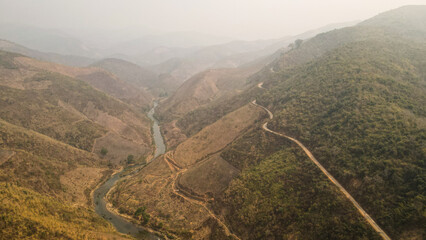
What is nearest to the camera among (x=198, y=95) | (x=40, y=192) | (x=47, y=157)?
(x=40, y=192)

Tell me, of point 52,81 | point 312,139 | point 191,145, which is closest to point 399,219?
point 312,139

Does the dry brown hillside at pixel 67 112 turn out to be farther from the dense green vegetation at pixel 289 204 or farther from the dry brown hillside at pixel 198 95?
the dense green vegetation at pixel 289 204

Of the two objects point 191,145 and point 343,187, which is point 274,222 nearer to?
point 343,187

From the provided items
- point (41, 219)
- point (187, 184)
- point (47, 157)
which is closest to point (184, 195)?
point (187, 184)

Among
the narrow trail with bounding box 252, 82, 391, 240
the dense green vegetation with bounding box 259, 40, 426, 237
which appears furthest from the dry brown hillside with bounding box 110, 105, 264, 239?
the dense green vegetation with bounding box 259, 40, 426, 237

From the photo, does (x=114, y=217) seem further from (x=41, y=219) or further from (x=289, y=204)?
(x=289, y=204)

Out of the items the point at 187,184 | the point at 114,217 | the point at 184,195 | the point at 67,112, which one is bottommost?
the point at 114,217

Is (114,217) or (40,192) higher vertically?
(40,192)

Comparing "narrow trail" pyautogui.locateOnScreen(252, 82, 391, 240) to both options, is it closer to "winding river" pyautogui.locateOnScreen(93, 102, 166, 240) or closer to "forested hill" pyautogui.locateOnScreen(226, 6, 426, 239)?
"forested hill" pyautogui.locateOnScreen(226, 6, 426, 239)

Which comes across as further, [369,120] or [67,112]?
[67,112]
